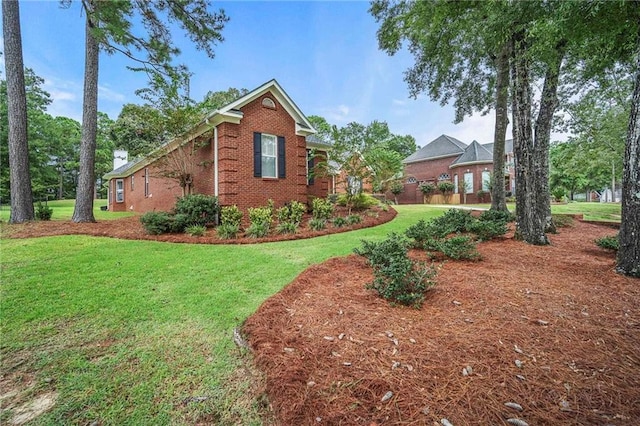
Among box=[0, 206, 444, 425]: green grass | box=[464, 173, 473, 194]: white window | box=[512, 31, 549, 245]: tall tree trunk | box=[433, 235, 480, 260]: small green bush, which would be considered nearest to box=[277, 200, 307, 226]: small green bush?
box=[0, 206, 444, 425]: green grass

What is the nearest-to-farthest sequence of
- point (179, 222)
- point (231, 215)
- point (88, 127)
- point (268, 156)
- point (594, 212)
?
point (179, 222) < point (231, 215) < point (88, 127) < point (268, 156) < point (594, 212)

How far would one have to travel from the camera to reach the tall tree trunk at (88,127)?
935cm

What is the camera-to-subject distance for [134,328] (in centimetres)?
279

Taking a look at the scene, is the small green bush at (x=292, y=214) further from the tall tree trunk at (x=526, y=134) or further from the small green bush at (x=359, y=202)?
the tall tree trunk at (x=526, y=134)

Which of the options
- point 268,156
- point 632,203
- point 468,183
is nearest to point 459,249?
point 632,203

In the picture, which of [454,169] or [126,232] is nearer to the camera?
[126,232]

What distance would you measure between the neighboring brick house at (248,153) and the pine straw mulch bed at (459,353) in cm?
695

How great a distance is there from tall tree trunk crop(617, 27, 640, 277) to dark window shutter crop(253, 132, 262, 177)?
9231mm

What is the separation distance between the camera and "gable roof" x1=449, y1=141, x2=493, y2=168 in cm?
2244

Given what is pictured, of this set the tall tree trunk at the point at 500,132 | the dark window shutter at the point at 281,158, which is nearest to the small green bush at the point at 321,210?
the dark window shutter at the point at 281,158

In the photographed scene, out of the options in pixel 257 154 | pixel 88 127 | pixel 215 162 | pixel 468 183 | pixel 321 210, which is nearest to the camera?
pixel 88 127

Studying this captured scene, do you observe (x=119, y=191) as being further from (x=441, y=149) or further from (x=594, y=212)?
(x=594, y=212)

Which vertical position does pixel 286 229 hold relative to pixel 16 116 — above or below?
below

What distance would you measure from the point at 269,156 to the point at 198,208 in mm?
3382
